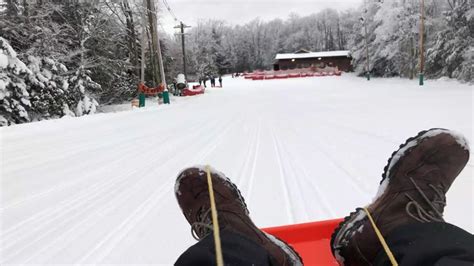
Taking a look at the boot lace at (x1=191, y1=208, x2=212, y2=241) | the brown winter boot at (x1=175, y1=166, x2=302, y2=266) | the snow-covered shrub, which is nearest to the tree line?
the snow-covered shrub

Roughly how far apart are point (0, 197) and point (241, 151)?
10.3 feet

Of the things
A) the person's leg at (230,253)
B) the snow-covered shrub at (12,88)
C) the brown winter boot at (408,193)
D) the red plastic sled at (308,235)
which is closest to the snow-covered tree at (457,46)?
the brown winter boot at (408,193)

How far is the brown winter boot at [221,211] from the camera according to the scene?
168cm

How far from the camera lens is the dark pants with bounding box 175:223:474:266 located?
134 cm

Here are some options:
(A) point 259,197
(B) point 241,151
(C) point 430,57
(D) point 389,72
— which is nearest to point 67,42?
(B) point 241,151

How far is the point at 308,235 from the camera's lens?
2090 mm

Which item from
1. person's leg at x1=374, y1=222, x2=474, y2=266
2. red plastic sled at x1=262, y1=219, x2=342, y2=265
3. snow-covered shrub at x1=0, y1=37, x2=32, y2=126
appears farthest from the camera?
snow-covered shrub at x1=0, y1=37, x2=32, y2=126

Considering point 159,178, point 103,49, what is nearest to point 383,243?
point 159,178

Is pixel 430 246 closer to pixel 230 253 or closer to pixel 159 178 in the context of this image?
pixel 230 253

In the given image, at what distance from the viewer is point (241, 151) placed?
5.32 meters

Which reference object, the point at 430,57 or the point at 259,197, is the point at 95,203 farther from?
the point at 430,57

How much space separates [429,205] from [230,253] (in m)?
1.09

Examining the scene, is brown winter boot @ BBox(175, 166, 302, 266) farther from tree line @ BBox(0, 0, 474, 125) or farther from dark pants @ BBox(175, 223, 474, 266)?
tree line @ BBox(0, 0, 474, 125)

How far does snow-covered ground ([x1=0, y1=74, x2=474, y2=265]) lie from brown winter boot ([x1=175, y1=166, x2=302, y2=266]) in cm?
54
